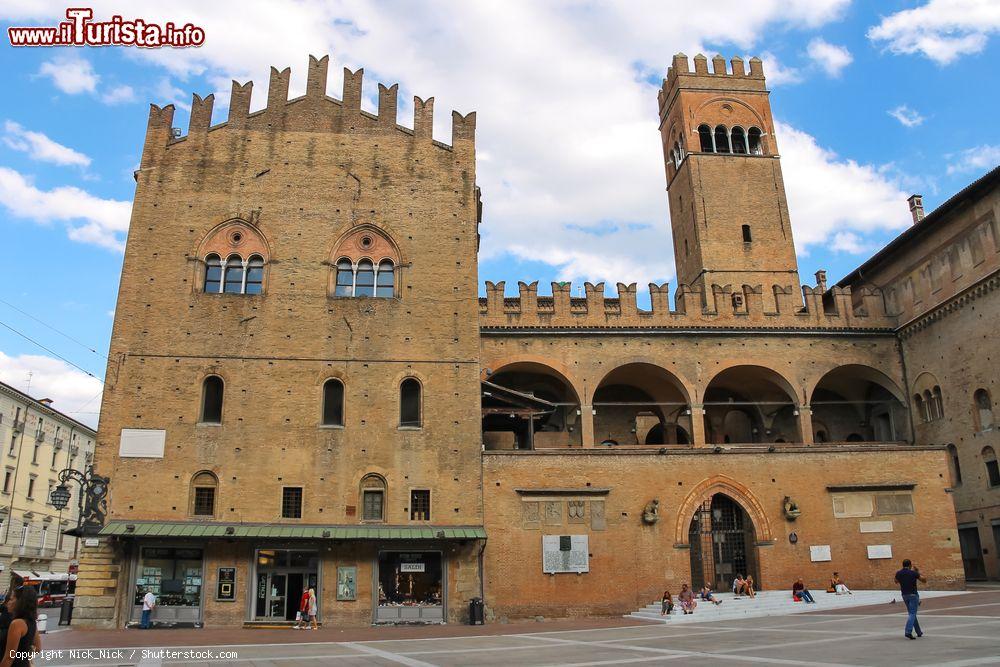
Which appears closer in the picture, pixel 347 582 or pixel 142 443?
pixel 347 582

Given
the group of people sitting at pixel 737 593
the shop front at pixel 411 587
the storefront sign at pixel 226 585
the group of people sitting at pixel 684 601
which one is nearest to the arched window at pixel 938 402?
the group of people sitting at pixel 737 593

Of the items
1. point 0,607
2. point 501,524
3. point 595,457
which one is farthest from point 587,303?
point 0,607

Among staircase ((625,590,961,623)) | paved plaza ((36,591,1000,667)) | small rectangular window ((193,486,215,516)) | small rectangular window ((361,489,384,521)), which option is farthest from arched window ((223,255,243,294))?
staircase ((625,590,961,623))

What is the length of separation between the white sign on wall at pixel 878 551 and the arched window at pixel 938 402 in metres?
5.79

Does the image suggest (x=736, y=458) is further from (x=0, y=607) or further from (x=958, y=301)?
(x=0, y=607)

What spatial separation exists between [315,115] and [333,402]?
396 inches

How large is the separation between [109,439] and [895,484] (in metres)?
24.6

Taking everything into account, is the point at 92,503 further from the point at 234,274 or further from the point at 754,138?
the point at 754,138

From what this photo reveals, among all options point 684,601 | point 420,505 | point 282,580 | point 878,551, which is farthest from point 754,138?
point 282,580

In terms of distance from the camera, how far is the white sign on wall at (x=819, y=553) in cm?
2417

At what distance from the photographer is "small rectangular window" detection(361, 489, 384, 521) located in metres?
22.5

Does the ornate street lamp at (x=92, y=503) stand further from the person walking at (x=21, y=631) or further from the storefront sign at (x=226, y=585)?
the person walking at (x=21, y=631)

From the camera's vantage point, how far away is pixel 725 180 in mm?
36562

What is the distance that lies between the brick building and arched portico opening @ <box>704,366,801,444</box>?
674 millimetres
